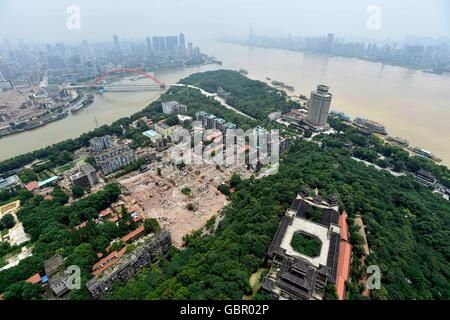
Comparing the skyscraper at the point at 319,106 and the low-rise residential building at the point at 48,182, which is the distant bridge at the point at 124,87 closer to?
the skyscraper at the point at 319,106

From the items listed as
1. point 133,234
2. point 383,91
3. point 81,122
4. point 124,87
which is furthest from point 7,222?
point 383,91

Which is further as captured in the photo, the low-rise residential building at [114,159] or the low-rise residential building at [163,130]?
the low-rise residential building at [163,130]

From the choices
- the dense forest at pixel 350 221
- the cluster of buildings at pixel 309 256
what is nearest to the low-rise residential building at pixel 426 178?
the dense forest at pixel 350 221

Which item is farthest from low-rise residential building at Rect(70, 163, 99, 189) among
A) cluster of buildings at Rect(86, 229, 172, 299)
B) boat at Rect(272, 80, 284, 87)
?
boat at Rect(272, 80, 284, 87)

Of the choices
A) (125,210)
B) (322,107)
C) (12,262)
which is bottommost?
(12,262)

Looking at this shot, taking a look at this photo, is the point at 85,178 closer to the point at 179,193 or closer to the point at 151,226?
the point at 179,193

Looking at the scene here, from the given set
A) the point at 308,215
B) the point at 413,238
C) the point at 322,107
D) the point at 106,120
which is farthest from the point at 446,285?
the point at 106,120

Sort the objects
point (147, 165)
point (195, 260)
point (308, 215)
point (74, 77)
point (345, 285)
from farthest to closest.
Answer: point (74, 77) < point (147, 165) < point (308, 215) < point (195, 260) < point (345, 285)

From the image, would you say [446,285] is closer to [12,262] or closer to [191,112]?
[12,262]
